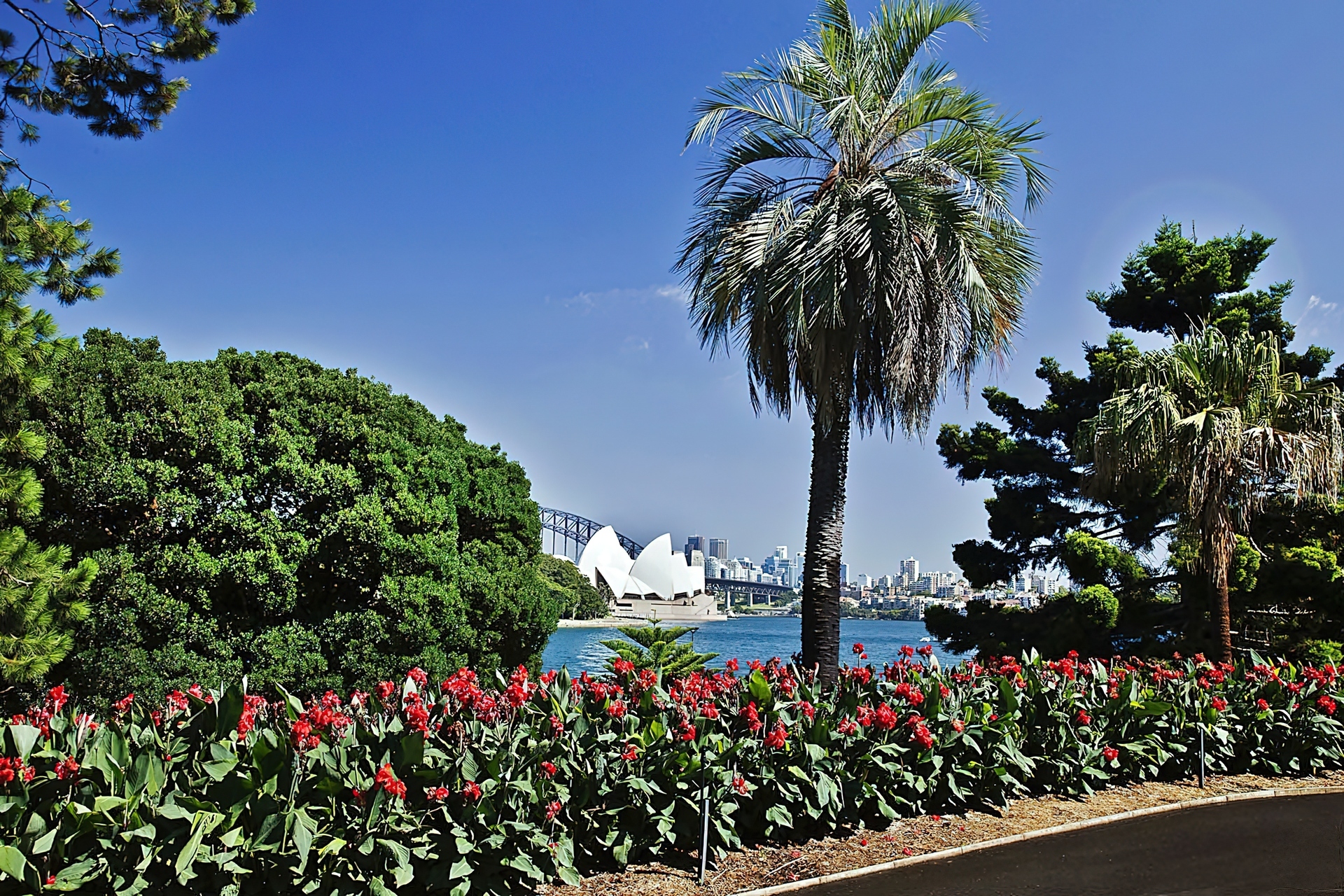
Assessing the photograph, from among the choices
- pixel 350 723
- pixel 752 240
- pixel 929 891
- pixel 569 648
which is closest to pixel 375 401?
pixel 752 240

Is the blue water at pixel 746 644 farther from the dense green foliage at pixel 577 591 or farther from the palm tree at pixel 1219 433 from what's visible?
the palm tree at pixel 1219 433

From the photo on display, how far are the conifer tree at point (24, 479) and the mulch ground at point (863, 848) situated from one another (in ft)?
14.0

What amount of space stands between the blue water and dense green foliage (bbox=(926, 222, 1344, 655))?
2328 mm

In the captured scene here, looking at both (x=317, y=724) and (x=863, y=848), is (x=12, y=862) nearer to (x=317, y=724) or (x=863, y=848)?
(x=317, y=724)

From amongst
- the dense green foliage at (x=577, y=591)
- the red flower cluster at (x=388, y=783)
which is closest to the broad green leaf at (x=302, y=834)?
the red flower cluster at (x=388, y=783)

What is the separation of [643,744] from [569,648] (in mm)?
35409

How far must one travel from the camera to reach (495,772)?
4.35 metres

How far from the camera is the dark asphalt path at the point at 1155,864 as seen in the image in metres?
5.05

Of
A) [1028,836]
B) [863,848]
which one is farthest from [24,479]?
[1028,836]

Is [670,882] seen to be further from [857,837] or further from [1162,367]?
[1162,367]

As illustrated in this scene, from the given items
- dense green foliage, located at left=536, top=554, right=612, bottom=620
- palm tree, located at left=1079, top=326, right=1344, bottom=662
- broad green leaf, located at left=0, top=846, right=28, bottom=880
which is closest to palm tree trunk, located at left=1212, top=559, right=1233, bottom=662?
palm tree, located at left=1079, top=326, right=1344, bottom=662

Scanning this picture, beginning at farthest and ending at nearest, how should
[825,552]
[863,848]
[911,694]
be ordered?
1. [825,552]
2. [911,694]
3. [863,848]

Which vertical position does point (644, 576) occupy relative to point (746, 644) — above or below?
above

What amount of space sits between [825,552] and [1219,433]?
5708 millimetres
